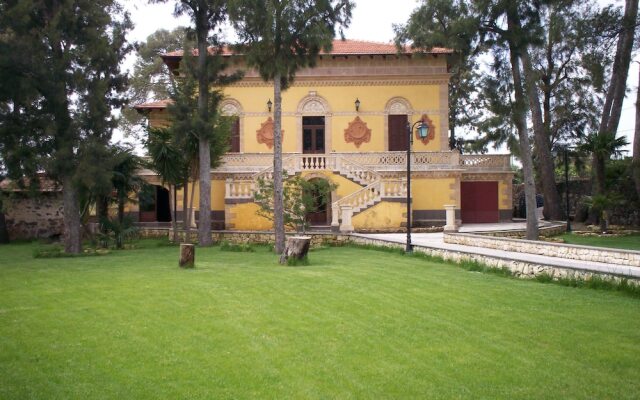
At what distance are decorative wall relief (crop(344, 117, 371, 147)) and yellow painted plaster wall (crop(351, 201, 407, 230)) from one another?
5910 millimetres

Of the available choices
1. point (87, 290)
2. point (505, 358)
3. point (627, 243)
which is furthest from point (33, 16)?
point (627, 243)

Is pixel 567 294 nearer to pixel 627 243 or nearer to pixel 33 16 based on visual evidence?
pixel 627 243

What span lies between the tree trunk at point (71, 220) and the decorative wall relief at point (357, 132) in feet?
46.3

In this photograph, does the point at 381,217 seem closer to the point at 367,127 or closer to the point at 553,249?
the point at 367,127

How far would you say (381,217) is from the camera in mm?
24672

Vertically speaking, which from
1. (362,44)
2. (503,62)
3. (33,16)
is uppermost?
(362,44)

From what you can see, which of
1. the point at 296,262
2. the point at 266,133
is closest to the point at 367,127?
the point at 266,133

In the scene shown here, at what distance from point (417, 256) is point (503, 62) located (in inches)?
296

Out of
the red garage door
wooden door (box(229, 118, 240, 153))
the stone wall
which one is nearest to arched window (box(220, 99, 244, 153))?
wooden door (box(229, 118, 240, 153))

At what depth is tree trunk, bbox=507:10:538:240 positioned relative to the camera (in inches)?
766

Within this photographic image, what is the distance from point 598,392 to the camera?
543cm

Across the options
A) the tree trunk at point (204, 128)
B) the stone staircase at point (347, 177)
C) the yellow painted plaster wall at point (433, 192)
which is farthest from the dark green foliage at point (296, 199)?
the yellow painted plaster wall at point (433, 192)

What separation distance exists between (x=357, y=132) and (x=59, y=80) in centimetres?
1494

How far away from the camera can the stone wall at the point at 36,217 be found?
27.5m
